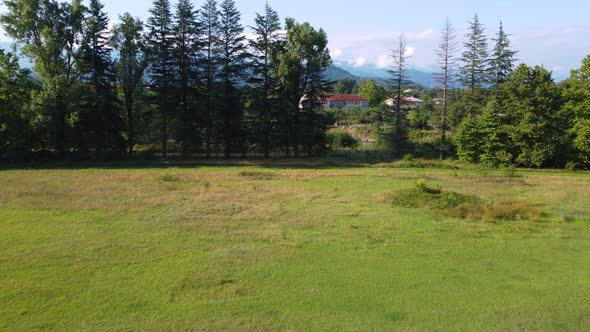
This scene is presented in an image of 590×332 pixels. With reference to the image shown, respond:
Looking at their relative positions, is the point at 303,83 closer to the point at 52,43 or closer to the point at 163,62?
the point at 163,62

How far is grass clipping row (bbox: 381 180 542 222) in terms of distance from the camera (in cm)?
1486

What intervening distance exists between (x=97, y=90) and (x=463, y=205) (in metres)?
28.4

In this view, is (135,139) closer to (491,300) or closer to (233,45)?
(233,45)

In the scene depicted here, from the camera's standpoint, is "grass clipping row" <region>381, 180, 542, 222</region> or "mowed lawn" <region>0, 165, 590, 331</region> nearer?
"mowed lawn" <region>0, 165, 590, 331</region>

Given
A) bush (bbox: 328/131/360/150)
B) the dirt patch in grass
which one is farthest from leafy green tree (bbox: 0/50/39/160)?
bush (bbox: 328/131/360/150)

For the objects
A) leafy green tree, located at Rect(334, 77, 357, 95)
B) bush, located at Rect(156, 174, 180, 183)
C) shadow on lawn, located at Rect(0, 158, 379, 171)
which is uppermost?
leafy green tree, located at Rect(334, 77, 357, 95)

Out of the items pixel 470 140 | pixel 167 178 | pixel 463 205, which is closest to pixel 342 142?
pixel 470 140

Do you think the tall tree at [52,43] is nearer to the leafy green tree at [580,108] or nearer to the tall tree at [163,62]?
the tall tree at [163,62]

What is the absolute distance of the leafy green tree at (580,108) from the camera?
30.2 meters

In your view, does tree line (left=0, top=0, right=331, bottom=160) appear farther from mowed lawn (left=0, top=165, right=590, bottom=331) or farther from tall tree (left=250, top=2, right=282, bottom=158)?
mowed lawn (left=0, top=165, right=590, bottom=331)

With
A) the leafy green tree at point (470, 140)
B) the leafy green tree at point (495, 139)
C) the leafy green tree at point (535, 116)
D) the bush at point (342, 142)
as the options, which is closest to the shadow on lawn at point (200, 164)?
the bush at point (342, 142)

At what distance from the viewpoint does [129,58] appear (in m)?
33.2

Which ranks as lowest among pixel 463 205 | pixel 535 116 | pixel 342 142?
pixel 463 205

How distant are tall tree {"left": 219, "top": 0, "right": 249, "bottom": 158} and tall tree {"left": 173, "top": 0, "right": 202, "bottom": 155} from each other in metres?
2.16
